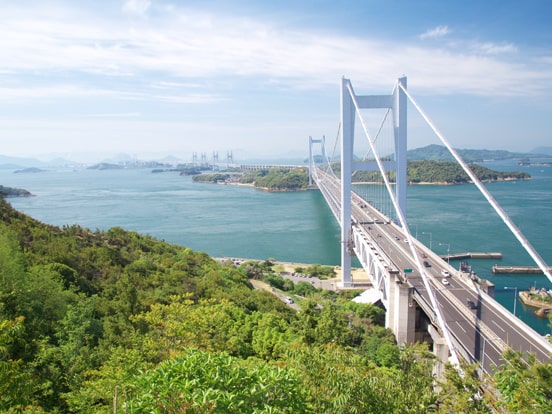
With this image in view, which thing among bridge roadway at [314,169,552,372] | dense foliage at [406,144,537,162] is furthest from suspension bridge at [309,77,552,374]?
dense foliage at [406,144,537,162]

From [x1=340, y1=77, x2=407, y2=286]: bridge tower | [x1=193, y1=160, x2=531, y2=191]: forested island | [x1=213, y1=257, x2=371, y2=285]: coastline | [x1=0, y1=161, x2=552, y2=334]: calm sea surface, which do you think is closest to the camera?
[x1=340, y1=77, x2=407, y2=286]: bridge tower

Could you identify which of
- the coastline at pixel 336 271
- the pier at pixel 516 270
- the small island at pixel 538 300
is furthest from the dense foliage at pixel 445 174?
the small island at pixel 538 300

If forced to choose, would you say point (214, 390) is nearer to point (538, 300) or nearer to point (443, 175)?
point (538, 300)

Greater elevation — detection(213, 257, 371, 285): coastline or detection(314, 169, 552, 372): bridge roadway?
detection(314, 169, 552, 372): bridge roadway

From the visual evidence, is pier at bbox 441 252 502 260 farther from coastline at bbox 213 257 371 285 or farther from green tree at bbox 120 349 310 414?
green tree at bbox 120 349 310 414

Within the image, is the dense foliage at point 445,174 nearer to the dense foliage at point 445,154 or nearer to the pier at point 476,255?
the pier at point 476,255

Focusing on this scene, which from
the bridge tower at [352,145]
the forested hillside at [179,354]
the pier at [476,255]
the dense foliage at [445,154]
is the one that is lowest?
the pier at [476,255]
